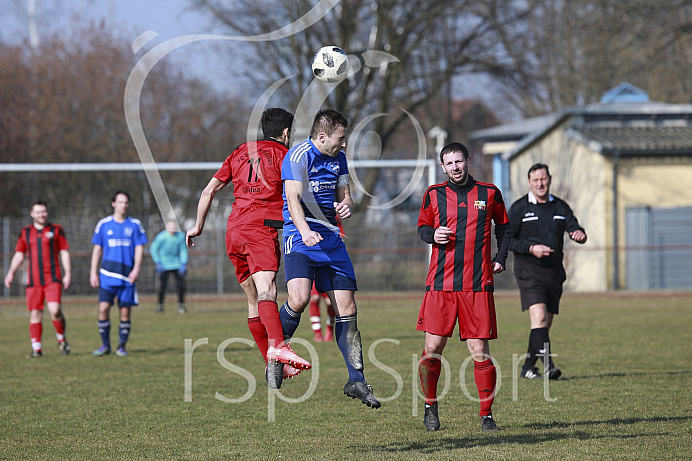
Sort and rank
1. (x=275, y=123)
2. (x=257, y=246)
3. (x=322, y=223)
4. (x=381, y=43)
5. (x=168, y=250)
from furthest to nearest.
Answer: (x=381, y=43), (x=168, y=250), (x=275, y=123), (x=257, y=246), (x=322, y=223)

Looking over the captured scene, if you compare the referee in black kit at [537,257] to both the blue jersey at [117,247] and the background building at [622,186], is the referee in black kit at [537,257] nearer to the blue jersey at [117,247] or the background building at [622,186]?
the blue jersey at [117,247]

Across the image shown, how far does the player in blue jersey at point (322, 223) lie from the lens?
619cm

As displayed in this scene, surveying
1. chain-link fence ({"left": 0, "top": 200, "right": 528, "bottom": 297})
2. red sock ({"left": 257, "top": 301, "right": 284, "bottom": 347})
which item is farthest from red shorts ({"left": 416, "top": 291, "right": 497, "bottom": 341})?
chain-link fence ({"left": 0, "top": 200, "right": 528, "bottom": 297})

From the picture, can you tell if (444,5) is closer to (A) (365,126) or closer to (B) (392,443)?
(A) (365,126)

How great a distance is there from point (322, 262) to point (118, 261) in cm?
641

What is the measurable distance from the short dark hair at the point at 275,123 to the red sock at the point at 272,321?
1.41 metres

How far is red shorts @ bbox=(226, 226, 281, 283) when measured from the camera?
6.77 meters

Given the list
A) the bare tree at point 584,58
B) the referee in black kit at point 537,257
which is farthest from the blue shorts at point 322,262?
the bare tree at point 584,58

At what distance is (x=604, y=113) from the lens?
31641 millimetres

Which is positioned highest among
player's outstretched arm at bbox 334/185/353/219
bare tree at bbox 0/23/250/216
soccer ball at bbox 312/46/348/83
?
bare tree at bbox 0/23/250/216

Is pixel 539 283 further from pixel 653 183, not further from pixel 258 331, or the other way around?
pixel 653 183

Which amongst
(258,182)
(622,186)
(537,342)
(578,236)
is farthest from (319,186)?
(622,186)

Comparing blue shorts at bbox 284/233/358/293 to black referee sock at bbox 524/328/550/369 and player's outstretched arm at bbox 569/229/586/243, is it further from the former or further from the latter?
black referee sock at bbox 524/328/550/369

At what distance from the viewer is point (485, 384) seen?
6516mm
